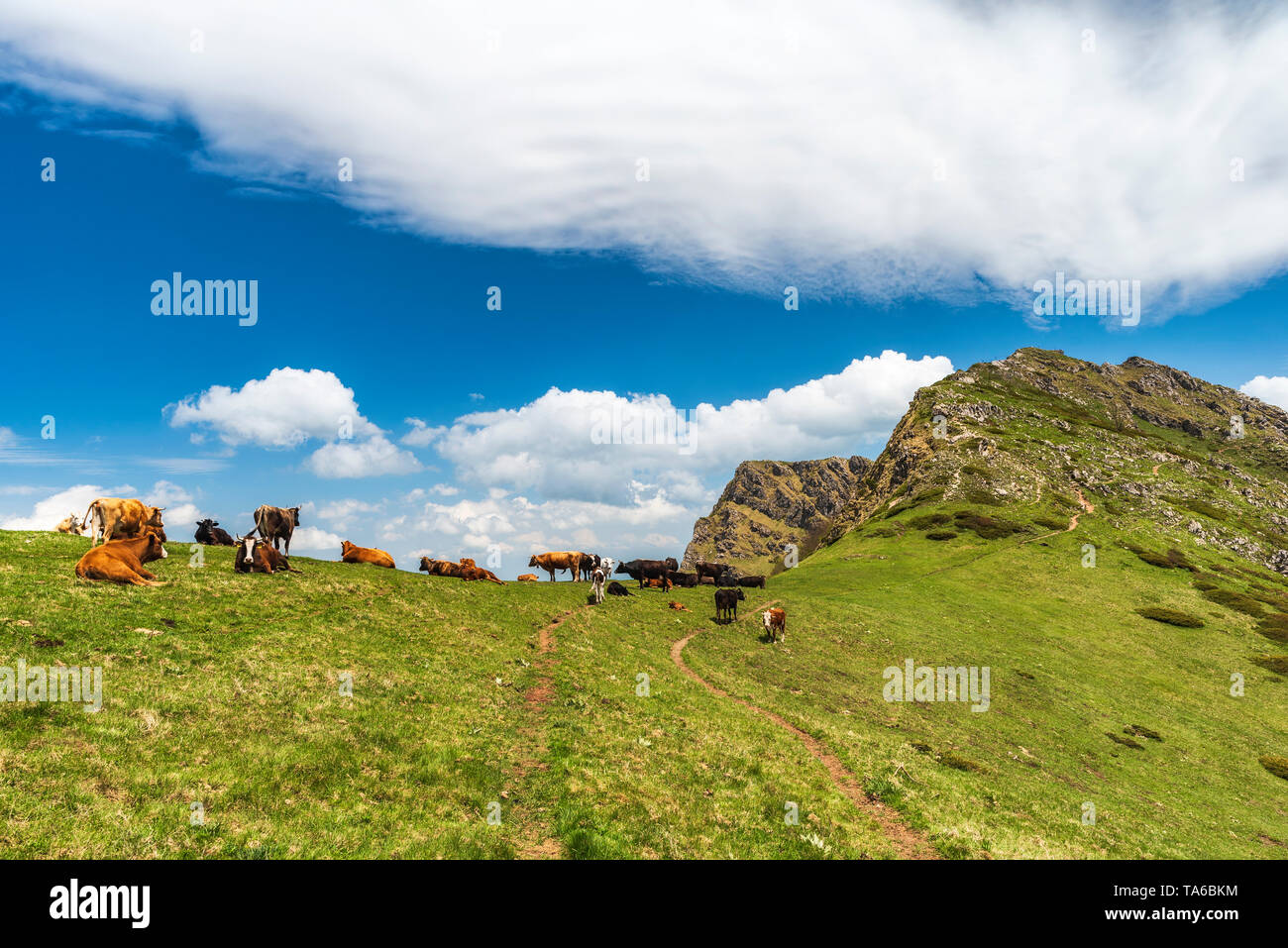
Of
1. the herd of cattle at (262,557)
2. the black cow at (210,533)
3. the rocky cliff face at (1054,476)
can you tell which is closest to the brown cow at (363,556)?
the herd of cattle at (262,557)

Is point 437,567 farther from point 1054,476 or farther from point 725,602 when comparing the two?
point 1054,476

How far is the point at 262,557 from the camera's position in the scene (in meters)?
28.8

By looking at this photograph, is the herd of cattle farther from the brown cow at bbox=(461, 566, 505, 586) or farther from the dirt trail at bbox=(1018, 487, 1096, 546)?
the dirt trail at bbox=(1018, 487, 1096, 546)

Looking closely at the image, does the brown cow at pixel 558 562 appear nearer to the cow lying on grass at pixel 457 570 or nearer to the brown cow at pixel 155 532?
the cow lying on grass at pixel 457 570

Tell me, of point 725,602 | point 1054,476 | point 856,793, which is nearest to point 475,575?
point 725,602

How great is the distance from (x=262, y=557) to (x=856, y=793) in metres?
29.3

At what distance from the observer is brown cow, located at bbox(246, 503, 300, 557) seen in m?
32.3

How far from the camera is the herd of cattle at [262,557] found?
23109 mm

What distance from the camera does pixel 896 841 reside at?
1614 cm

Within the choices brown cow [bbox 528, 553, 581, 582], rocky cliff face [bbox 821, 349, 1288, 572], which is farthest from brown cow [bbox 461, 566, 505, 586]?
rocky cliff face [bbox 821, 349, 1288, 572]
